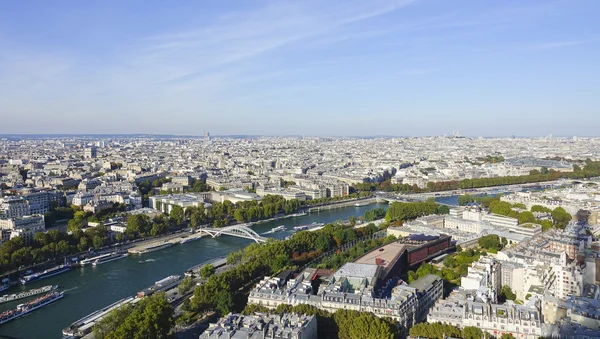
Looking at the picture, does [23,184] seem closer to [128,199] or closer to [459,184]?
[128,199]

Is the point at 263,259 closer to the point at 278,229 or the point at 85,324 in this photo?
the point at 85,324

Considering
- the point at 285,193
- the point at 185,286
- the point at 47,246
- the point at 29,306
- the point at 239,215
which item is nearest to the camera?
the point at 29,306

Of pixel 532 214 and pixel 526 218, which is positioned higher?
pixel 532 214

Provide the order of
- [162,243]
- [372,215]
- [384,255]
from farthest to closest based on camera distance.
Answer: [372,215] < [162,243] < [384,255]

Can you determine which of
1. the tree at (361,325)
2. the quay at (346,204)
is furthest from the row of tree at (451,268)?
the quay at (346,204)

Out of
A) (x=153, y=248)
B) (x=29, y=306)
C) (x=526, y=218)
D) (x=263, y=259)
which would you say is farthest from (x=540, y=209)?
(x=29, y=306)

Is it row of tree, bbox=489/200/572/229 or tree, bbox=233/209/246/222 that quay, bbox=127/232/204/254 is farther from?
row of tree, bbox=489/200/572/229

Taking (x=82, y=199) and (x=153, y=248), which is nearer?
(x=153, y=248)
